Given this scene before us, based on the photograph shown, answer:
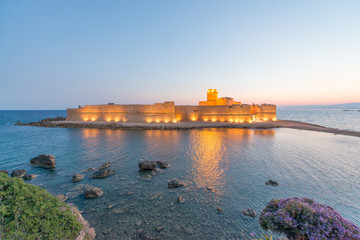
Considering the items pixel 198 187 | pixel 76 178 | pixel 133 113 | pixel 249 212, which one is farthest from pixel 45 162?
pixel 133 113

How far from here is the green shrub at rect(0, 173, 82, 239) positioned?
251cm

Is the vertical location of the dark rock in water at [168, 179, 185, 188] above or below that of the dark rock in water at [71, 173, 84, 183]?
below

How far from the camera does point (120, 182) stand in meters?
7.86

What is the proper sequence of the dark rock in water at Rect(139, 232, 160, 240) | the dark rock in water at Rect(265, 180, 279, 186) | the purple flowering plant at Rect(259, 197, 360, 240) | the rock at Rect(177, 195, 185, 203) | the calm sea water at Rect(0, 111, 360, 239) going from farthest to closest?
1. the dark rock in water at Rect(265, 180, 279, 186)
2. the rock at Rect(177, 195, 185, 203)
3. the calm sea water at Rect(0, 111, 360, 239)
4. the dark rock in water at Rect(139, 232, 160, 240)
5. the purple flowering plant at Rect(259, 197, 360, 240)

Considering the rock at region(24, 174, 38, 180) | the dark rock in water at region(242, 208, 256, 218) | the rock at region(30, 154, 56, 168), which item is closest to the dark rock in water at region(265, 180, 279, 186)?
the dark rock in water at region(242, 208, 256, 218)

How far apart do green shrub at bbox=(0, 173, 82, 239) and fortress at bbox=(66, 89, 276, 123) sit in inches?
1183

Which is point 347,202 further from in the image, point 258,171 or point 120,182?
point 120,182

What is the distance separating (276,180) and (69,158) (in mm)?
14490

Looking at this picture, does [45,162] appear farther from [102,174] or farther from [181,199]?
[181,199]

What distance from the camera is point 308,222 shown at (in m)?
3.06

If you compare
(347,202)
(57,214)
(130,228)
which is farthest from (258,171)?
(57,214)

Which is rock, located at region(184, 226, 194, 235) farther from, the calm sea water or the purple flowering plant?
the purple flowering plant

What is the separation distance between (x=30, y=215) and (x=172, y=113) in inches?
1212

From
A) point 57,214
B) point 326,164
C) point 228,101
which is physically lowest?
point 326,164
